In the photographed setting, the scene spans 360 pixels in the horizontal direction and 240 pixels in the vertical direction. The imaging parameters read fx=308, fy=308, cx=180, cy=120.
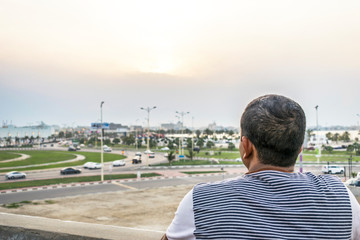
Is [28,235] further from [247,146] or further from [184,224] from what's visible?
Result: [247,146]

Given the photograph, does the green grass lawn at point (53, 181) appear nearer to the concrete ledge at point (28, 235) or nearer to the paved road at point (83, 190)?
the paved road at point (83, 190)

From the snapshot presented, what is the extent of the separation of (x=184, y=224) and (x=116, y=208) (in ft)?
58.5

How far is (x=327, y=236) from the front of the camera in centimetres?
111

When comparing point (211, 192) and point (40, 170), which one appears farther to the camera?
point (40, 170)

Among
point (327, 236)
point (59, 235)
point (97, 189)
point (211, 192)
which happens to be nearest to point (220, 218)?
point (211, 192)

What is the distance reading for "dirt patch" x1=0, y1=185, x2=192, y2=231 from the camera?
15.2 metres

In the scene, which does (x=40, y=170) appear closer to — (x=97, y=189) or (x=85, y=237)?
(x=97, y=189)

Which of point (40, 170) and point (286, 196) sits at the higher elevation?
point (286, 196)

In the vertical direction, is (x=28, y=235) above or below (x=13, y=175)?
above

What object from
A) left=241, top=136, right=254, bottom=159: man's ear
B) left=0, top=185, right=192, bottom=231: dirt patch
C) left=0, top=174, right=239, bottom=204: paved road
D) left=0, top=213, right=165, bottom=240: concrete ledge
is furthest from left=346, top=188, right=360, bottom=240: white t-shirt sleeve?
Answer: left=0, top=174, right=239, bottom=204: paved road

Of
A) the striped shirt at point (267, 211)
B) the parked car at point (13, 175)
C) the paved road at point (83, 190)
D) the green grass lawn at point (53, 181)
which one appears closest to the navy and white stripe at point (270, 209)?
the striped shirt at point (267, 211)

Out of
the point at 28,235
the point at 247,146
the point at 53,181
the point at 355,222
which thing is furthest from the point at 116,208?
the point at 355,222

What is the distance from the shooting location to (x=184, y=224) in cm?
113

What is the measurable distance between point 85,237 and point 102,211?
1571 cm
